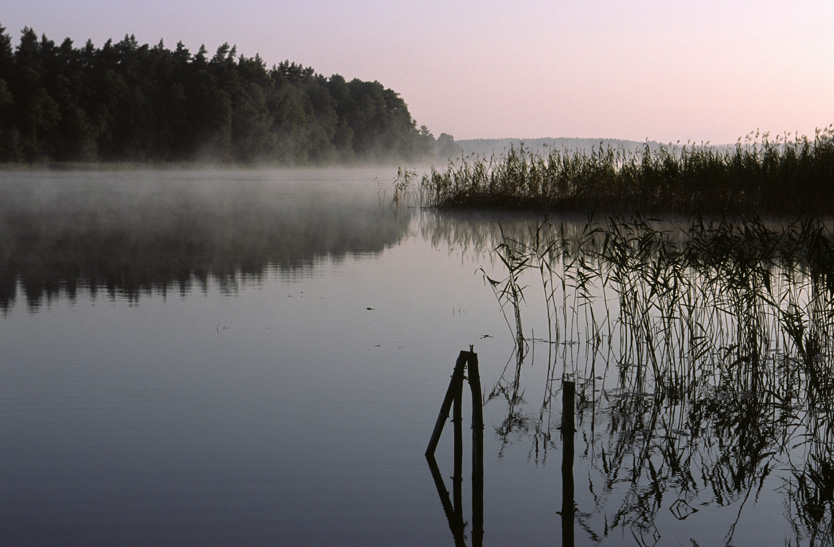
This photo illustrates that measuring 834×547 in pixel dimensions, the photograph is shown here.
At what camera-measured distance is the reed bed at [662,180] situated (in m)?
14.6

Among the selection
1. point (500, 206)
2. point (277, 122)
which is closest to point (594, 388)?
point (500, 206)

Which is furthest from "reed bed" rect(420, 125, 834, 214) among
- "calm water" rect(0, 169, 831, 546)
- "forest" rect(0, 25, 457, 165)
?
"forest" rect(0, 25, 457, 165)

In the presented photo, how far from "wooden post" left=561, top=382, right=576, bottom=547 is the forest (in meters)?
65.0

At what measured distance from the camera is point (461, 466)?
13.8 feet

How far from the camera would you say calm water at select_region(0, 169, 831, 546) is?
12.6 ft

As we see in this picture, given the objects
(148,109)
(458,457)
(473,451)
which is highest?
(148,109)

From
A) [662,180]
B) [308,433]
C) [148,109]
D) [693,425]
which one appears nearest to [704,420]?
[693,425]

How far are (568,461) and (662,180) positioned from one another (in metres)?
14.0

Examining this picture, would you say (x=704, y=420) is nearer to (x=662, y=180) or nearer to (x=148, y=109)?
(x=662, y=180)

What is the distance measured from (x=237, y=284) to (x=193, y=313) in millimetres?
2290

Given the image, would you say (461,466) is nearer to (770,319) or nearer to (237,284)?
(770,319)

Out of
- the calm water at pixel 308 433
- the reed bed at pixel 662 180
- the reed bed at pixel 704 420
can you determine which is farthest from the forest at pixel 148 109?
the reed bed at pixel 704 420

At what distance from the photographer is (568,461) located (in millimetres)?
3650

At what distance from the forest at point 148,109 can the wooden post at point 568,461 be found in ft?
213
